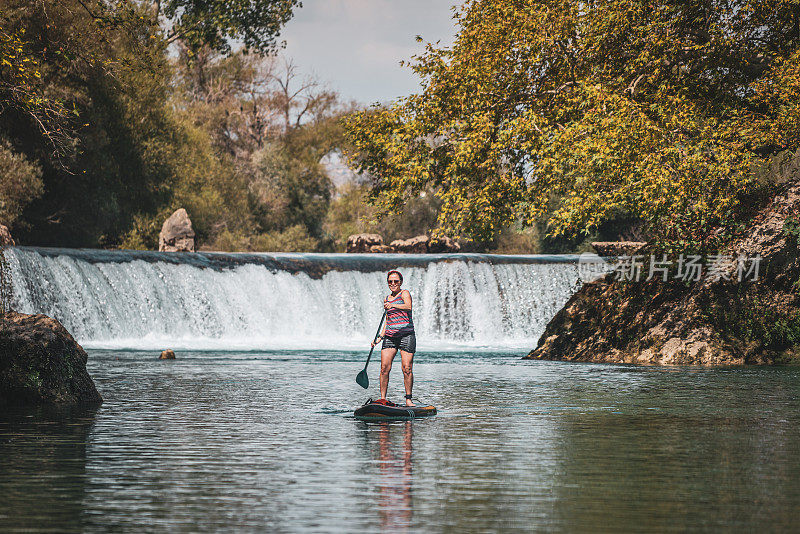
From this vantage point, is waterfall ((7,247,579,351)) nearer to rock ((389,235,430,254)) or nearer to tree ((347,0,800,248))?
tree ((347,0,800,248))

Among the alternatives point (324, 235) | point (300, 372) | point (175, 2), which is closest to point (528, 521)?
point (300, 372)

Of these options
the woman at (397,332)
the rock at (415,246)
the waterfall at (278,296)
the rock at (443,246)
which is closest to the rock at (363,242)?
the rock at (415,246)

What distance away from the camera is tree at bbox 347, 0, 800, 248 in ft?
85.8

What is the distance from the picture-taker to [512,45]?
31281 mm

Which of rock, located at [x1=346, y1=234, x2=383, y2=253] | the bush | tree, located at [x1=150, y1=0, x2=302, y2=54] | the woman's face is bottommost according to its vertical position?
the woman's face

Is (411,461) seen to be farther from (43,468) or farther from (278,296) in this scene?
(278,296)

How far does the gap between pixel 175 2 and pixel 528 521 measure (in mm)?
45365

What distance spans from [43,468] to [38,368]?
21.8 ft

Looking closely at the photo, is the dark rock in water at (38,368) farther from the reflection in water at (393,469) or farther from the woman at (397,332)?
the reflection in water at (393,469)

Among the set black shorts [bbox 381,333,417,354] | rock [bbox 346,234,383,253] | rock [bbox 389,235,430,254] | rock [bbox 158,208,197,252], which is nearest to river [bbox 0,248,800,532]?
black shorts [bbox 381,333,417,354]

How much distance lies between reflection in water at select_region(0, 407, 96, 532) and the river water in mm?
21

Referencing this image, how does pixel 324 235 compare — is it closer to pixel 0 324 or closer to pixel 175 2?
pixel 175 2

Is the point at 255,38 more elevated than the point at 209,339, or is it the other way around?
the point at 255,38

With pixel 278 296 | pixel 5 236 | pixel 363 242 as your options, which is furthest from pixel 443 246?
pixel 5 236
